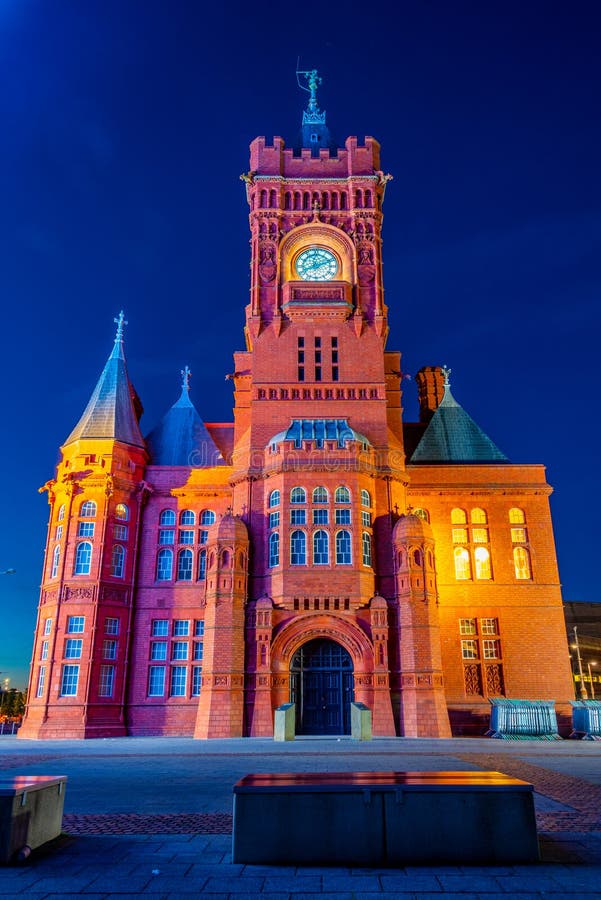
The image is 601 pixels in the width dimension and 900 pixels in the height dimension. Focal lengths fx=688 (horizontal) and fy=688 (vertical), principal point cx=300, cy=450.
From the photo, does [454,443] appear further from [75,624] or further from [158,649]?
[75,624]

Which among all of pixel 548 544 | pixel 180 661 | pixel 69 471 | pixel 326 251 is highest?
pixel 326 251

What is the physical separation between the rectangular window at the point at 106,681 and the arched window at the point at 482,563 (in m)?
22.3

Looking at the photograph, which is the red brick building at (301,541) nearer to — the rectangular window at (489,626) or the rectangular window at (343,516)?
the rectangular window at (343,516)

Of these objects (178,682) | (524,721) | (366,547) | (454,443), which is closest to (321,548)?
(366,547)

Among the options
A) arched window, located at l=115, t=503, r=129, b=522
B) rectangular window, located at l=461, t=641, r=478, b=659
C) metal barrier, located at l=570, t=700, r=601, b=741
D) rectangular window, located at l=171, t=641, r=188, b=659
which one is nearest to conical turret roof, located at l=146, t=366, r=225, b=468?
arched window, located at l=115, t=503, r=129, b=522

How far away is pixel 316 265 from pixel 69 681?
29.2m

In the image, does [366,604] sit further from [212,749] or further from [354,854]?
[354,854]

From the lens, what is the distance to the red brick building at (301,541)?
116 feet

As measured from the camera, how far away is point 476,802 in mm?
7473

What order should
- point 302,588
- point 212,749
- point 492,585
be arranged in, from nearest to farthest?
point 212,749
point 302,588
point 492,585

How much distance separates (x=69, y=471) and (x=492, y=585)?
26.4m

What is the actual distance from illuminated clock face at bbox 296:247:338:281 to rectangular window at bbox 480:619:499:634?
77.3 ft

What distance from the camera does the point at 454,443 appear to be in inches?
1852

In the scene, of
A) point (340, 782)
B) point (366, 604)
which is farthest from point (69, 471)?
point (340, 782)
